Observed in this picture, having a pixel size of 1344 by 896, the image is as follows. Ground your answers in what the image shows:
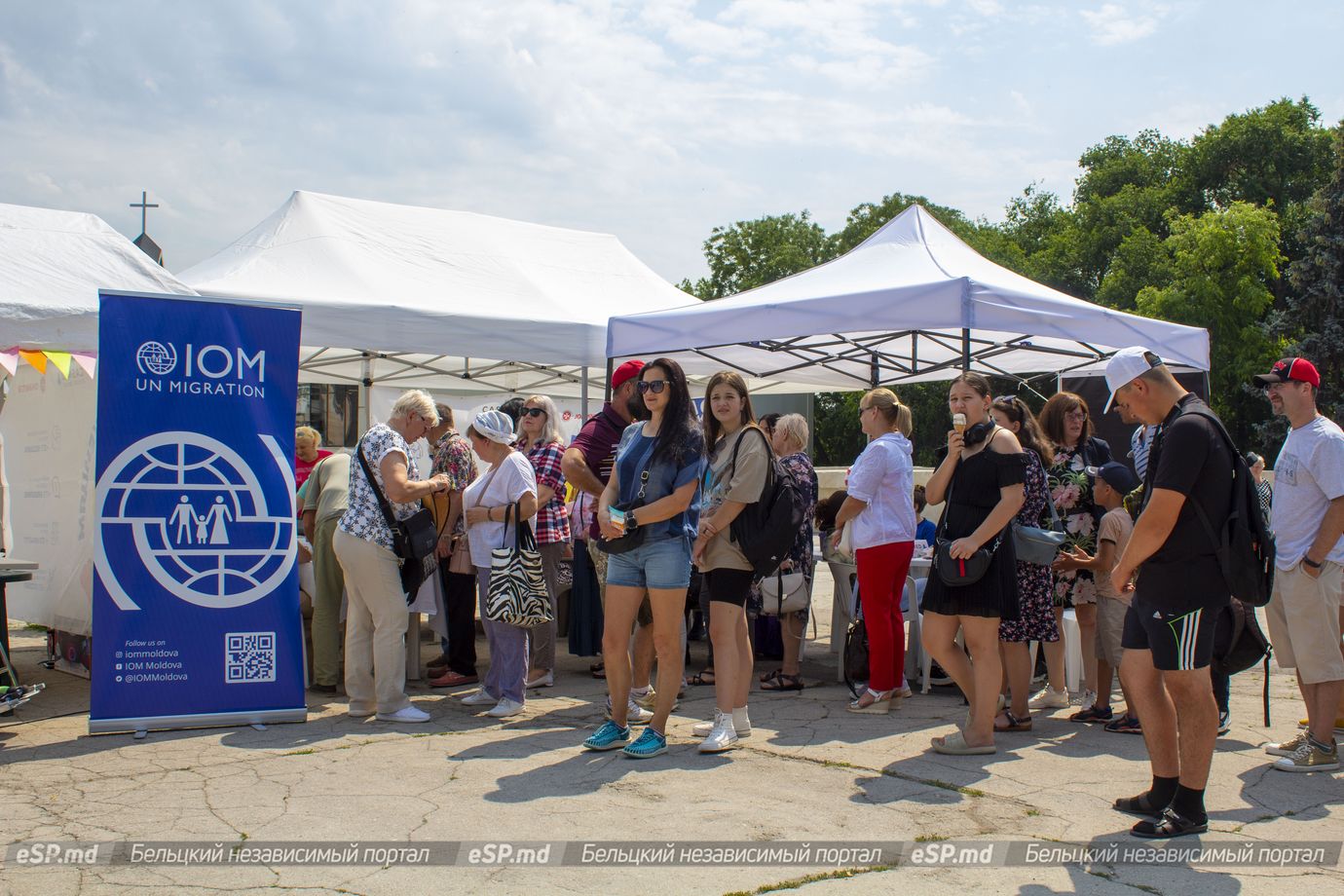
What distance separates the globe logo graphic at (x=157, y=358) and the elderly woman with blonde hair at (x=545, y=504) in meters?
1.88

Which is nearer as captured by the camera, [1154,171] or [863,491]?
[863,491]

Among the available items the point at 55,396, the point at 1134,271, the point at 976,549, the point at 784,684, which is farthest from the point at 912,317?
the point at 1134,271

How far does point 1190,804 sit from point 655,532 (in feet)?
7.38

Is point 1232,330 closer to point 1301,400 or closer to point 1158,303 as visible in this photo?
point 1158,303

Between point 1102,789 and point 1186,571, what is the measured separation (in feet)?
3.83

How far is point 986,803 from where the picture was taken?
4.16m

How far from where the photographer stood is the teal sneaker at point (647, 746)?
4.80 meters

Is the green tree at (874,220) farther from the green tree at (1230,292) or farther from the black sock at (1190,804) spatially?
the black sock at (1190,804)

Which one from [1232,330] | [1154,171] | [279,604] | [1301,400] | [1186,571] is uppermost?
[1154,171]

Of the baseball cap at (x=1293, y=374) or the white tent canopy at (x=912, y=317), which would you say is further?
the white tent canopy at (x=912, y=317)

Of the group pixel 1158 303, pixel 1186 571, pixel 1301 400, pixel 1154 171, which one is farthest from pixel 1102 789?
pixel 1154 171

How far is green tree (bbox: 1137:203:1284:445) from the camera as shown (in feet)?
98.3

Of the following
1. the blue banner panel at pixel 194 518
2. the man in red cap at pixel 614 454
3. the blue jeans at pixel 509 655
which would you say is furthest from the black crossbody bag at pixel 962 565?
the blue banner panel at pixel 194 518

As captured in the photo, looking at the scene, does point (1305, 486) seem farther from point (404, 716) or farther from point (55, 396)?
point (55, 396)
